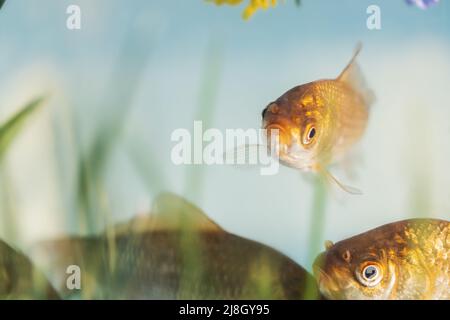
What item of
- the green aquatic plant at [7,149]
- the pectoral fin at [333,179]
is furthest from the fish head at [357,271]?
the green aquatic plant at [7,149]

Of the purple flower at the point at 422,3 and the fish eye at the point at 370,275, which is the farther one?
the purple flower at the point at 422,3

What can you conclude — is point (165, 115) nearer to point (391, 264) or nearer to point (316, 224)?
point (316, 224)

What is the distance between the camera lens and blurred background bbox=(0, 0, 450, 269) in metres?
1.70

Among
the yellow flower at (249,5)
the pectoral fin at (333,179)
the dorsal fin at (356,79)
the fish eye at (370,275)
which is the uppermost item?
the yellow flower at (249,5)

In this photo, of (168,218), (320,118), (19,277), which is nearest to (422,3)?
(320,118)

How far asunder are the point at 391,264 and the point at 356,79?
0.49 m

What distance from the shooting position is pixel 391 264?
166cm

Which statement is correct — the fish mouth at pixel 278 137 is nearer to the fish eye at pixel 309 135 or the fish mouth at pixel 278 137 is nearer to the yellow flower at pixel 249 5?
the fish eye at pixel 309 135

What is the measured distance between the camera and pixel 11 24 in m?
1.71

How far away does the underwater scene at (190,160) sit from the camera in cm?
170

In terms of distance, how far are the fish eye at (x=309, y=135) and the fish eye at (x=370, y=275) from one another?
1.15ft

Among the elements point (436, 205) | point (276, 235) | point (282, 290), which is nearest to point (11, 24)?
point (276, 235)
